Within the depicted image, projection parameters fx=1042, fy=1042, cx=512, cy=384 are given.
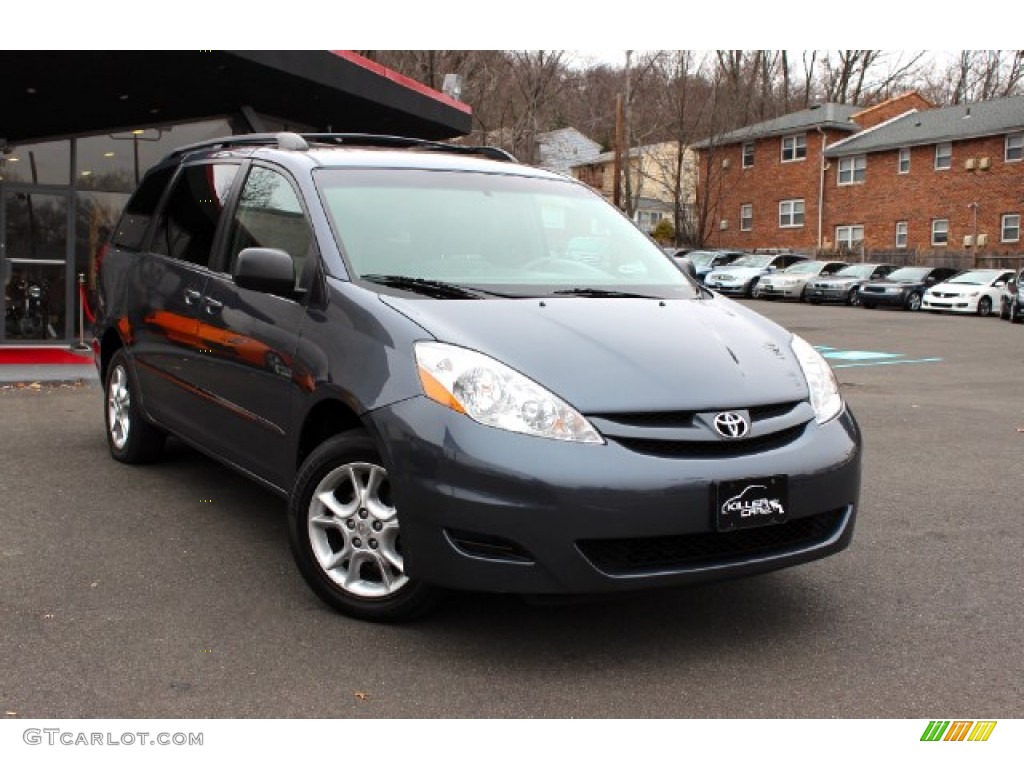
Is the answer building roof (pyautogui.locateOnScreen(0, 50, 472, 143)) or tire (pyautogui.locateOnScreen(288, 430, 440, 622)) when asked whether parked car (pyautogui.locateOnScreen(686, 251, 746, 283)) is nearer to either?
building roof (pyautogui.locateOnScreen(0, 50, 472, 143))

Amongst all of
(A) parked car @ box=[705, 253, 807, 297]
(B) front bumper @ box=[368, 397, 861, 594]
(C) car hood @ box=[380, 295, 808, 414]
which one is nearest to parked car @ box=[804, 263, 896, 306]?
(A) parked car @ box=[705, 253, 807, 297]

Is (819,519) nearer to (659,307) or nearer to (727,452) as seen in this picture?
(727,452)

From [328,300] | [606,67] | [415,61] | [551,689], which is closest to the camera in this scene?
[551,689]

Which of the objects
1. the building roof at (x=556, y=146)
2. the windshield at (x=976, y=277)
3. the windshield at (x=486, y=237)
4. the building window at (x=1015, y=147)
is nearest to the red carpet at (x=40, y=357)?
the windshield at (x=486, y=237)

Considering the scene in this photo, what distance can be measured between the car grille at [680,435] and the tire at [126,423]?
354 cm

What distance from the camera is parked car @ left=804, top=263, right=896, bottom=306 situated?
33.3 meters

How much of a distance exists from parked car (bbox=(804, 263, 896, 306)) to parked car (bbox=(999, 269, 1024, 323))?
6326 mm

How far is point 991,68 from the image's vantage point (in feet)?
193

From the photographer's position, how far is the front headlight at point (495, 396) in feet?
11.2

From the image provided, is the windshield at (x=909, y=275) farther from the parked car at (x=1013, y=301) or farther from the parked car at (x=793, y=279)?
the parked car at (x=1013, y=301)

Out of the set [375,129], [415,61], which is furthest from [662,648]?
[415,61]

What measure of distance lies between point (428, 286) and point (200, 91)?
898cm

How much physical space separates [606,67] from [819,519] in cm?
3842

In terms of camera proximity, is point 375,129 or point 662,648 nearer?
point 662,648
